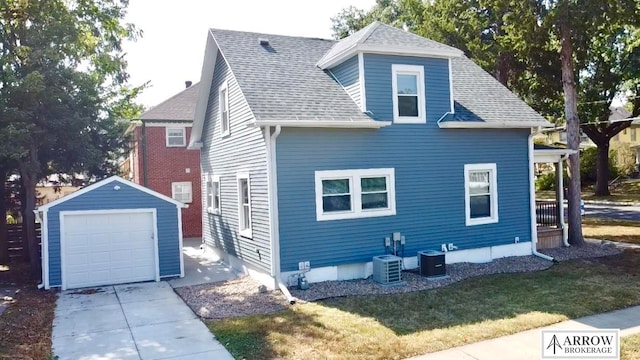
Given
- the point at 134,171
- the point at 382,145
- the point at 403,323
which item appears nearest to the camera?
the point at 403,323

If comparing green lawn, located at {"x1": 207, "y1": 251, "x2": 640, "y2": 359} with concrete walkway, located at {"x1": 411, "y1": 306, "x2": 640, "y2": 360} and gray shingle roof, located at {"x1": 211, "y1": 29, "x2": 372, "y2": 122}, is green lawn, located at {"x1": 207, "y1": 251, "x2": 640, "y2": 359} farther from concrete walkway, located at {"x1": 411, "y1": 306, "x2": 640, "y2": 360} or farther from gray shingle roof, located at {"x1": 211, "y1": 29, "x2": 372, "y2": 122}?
gray shingle roof, located at {"x1": 211, "y1": 29, "x2": 372, "y2": 122}

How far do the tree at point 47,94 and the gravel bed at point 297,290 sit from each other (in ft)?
22.5

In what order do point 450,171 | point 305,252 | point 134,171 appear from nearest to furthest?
1. point 305,252
2. point 450,171
3. point 134,171

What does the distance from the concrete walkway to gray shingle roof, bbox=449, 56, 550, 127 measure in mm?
6127

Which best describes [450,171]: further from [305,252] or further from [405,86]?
[305,252]

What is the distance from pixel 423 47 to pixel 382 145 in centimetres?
282

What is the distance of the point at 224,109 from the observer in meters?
14.6

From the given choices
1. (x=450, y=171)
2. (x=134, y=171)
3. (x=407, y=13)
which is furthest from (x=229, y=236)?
(x=407, y=13)

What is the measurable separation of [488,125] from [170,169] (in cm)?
1426

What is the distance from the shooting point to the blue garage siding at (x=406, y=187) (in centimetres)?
1119

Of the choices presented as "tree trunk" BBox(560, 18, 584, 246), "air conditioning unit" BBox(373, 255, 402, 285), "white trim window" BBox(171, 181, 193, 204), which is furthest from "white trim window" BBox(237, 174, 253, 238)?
"tree trunk" BBox(560, 18, 584, 246)

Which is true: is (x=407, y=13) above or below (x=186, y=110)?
above

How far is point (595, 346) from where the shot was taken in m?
6.97

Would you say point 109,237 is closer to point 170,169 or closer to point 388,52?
point 388,52
